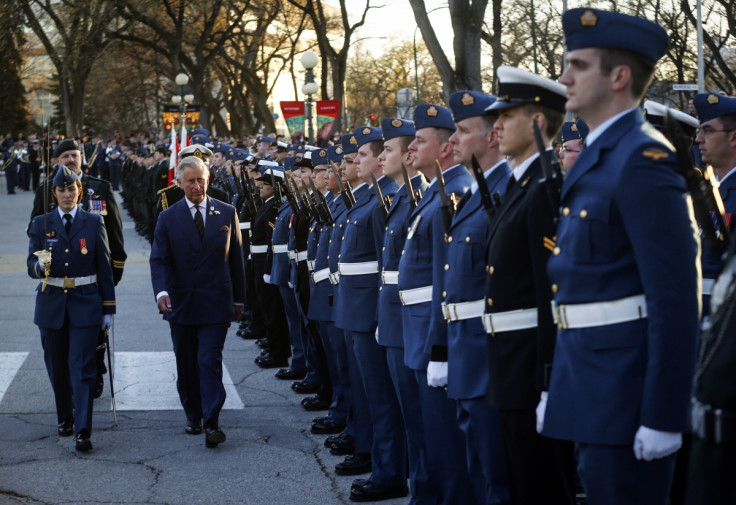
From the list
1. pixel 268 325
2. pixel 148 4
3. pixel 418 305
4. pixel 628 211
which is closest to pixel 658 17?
pixel 148 4

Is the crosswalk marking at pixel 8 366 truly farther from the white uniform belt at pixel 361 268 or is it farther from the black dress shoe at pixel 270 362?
the white uniform belt at pixel 361 268

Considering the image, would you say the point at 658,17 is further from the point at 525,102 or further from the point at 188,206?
the point at 525,102

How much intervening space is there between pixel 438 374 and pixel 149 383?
5916 millimetres

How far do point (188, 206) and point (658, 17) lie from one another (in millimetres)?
25124

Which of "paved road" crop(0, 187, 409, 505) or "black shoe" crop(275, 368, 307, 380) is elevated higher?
"paved road" crop(0, 187, 409, 505)

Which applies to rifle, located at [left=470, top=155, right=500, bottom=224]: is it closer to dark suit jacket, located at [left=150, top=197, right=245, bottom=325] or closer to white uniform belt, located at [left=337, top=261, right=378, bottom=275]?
white uniform belt, located at [left=337, top=261, right=378, bottom=275]

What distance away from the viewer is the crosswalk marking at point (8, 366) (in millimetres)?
10567

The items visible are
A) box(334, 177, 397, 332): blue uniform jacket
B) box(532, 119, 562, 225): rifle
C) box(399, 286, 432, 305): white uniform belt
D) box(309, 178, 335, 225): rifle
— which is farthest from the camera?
box(309, 178, 335, 225): rifle

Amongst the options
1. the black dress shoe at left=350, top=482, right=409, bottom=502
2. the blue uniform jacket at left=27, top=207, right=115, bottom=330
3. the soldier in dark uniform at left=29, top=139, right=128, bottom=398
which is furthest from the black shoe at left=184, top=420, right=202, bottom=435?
the black dress shoe at left=350, top=482, right=409, bottom=502

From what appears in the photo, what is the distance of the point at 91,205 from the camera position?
1091 cm

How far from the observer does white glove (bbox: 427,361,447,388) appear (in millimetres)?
5348

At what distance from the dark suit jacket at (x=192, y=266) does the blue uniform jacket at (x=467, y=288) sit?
3.66 meters

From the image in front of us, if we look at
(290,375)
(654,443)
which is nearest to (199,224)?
(290,375)

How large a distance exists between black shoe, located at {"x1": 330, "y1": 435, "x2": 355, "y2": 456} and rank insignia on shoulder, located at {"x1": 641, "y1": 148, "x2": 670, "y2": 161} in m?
4.78
